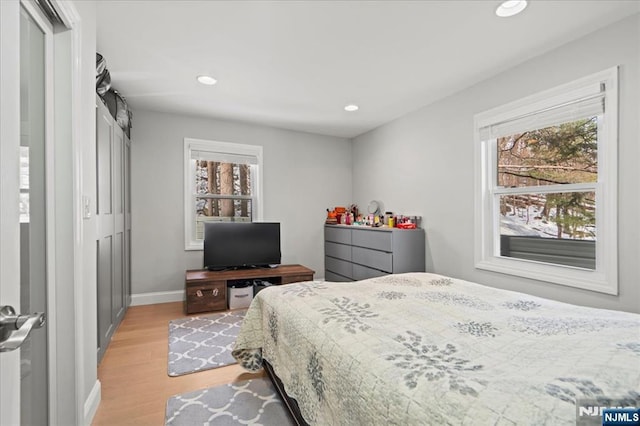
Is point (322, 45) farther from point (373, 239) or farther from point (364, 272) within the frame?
point (364, 272)

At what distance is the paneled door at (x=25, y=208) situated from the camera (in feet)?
1.91

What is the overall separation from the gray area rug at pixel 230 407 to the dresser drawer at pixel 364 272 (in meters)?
2.03

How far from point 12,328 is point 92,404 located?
161 centimetres

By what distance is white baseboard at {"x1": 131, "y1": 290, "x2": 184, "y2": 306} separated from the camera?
3.74 m

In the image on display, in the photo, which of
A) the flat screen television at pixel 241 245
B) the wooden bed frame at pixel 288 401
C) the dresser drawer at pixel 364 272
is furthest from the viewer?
the flat screen television at pixel 241 245

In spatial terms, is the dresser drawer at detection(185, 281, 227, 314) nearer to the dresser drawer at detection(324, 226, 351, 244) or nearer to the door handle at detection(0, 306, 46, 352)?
the dresser drawer at detection(324, 226, 351, 244)

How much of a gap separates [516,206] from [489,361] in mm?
2258

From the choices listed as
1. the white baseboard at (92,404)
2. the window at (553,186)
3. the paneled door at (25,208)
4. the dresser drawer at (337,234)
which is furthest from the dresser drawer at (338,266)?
the paneled door at (25,208)

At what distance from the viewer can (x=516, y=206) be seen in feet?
9.19

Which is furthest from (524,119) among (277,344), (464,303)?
(277,344)

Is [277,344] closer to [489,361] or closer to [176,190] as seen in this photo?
[489,361]

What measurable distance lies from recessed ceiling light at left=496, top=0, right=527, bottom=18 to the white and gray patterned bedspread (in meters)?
1.82

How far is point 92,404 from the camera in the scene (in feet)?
5.53

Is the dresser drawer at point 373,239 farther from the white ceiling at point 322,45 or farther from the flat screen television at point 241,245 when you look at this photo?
the white ceiling at point 322,45
